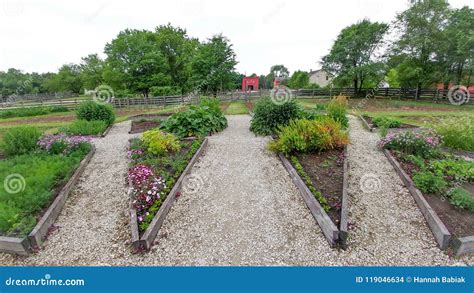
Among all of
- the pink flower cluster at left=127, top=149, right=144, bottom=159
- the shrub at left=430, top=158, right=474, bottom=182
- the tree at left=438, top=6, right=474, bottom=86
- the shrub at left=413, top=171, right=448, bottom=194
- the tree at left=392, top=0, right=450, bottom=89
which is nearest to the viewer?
the shrub at left=413, top=171, right=448, bottom=194

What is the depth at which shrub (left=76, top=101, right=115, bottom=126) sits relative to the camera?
30.0 ft

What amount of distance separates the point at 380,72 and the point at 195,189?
21.2 meters

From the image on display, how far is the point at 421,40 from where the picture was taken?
16328mm

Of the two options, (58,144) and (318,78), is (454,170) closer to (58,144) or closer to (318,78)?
(58,144)

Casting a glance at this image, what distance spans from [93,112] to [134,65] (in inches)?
514

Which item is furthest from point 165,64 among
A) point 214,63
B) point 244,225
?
point 244,225

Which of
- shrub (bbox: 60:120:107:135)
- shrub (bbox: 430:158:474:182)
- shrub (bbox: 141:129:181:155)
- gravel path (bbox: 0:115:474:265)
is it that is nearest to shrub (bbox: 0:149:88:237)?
gravel path (bbox: 0:115:474:265)

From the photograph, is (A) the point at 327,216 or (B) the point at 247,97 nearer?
(A) the point at 327,216

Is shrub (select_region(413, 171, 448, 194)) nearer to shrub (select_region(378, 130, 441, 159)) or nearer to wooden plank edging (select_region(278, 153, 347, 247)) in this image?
shrub (select_region(378, 130, 441, 159))

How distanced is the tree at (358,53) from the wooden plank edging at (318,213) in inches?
746
